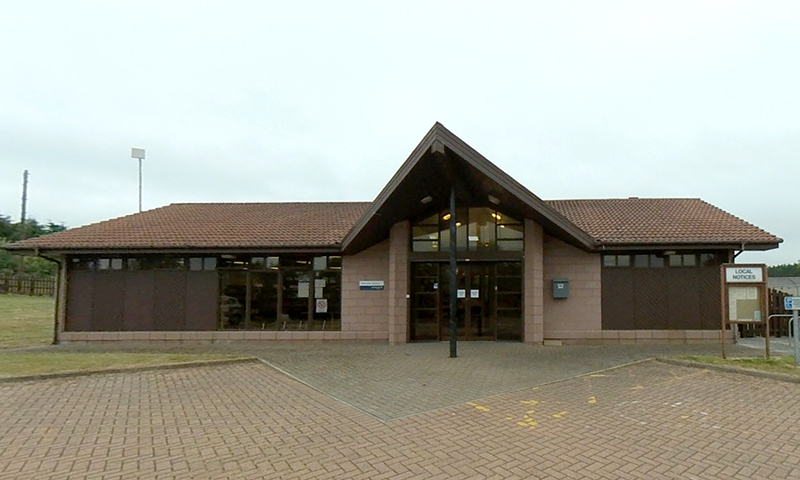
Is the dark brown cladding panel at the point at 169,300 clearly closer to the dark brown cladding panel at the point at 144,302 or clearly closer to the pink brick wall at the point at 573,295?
the dark brown cladding panel at the point at 144,302

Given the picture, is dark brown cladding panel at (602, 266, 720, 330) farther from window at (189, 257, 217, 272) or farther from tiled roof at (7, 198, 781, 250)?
window at (189, 257, 217, 272)

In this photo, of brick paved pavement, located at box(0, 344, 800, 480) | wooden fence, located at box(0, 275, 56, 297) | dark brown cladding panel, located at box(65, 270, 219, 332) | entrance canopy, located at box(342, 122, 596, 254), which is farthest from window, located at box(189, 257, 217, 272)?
wooden fence, located at box(0, 275, 56, 297)

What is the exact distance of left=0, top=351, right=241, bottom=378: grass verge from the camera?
8.62 meters

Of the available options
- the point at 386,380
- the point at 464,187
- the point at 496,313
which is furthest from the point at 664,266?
→ the point at 386,380

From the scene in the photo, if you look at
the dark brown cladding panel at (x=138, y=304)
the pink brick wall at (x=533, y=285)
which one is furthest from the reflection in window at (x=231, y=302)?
the pink brick wall at (x=533, y=285)

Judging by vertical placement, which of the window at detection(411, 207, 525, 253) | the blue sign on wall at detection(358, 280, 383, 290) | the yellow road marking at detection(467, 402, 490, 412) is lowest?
the yellow road marking at detection(467, 402, 490, 412)

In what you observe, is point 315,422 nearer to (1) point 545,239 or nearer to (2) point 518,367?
(2) point 518,367

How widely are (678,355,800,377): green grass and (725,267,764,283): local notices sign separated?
5.35 feet

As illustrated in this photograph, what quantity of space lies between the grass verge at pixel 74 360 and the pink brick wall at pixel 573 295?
28.3ft

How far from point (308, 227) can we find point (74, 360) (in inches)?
273

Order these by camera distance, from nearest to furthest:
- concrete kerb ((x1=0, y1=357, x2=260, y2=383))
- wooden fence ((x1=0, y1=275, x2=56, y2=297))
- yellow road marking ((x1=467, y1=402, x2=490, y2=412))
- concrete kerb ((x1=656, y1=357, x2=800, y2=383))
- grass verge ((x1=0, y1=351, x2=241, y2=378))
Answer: yellow road marking ((x1=467, y1=402, x2=490, y2=412)) → concrete kerb ((x1=656, y1=357, x2=800, y2=383)) → concrete kerb ((x1=0, y1=357, x2=260, y2=383)) → grass verge ((x1=0, y1=351, x2=241, y2=378)) → wooden fence ((x1=0, y1=275, x2=56, y2=297))

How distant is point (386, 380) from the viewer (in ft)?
26.0

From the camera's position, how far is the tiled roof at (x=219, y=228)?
12.9 meters

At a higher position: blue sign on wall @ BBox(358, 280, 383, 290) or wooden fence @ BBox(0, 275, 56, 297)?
blue sign on wall @ BBox(358, 280, 383, 290)
